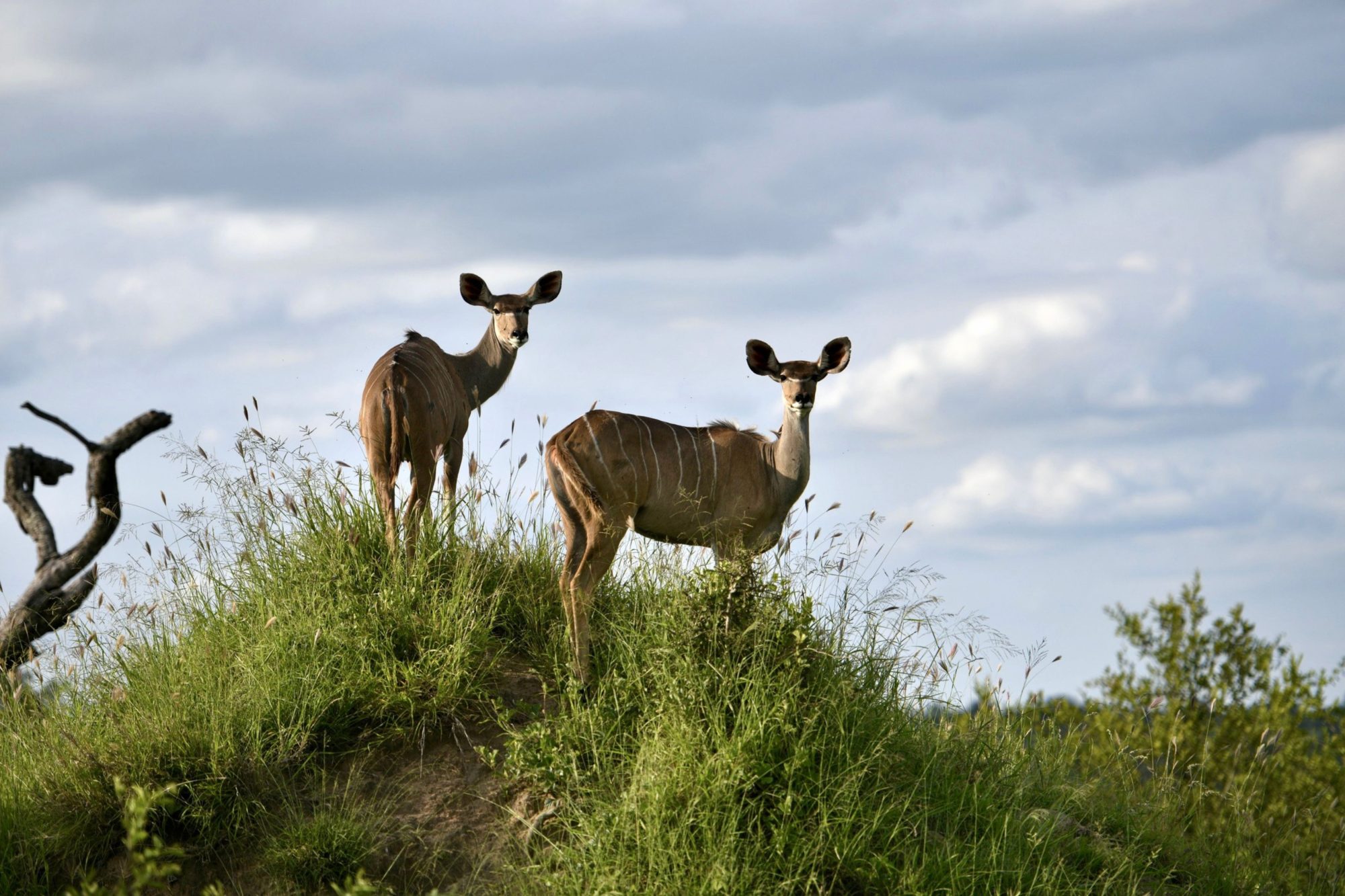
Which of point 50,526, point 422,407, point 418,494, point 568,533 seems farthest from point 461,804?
point 50,526

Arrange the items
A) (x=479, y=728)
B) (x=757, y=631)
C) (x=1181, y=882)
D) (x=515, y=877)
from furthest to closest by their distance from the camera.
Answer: (x=1181, y=882) < (x=479, y=728) < (x=757, y=631) < (x=515, y=877)

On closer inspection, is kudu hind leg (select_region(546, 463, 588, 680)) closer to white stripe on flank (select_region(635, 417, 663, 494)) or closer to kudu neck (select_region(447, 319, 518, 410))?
white stripe on flank (select_region(635, 417, 663, 494))

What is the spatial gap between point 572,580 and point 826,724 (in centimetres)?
212

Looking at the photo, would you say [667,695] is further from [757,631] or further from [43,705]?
[43,705]

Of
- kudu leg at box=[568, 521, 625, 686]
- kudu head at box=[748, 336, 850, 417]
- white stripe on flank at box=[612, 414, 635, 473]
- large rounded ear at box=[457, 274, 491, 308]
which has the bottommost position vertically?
kudu leg at box=[568, 521, 625, 686]

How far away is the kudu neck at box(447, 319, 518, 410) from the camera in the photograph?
482 inches

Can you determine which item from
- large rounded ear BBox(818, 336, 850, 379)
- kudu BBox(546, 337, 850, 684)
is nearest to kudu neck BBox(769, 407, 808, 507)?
kudu BBox(546, 337, 850, 684)

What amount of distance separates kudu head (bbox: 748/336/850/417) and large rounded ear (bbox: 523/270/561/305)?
9.63ft

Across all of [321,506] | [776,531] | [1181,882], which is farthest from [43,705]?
[1181,882]

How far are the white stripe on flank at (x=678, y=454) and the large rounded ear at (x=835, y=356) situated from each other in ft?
3.87

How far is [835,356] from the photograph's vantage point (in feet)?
32.2

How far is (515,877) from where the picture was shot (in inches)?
287

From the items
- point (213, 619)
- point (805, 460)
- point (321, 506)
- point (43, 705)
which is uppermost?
point (805, 460)

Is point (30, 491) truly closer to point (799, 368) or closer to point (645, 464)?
point (645, 464)
